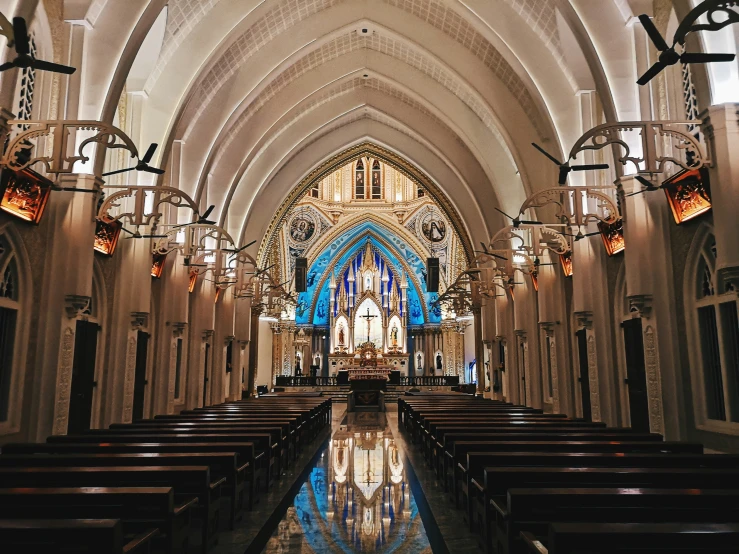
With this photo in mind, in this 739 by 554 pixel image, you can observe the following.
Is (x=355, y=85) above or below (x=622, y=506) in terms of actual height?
above

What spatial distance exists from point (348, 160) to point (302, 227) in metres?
11.3

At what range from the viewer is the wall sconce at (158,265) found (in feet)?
47.1

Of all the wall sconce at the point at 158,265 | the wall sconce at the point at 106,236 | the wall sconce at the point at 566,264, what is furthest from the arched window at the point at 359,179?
the wall sconce at the point at 106,236

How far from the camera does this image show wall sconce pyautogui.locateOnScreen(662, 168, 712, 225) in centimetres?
845

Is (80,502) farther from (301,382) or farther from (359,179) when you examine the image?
(359,179)

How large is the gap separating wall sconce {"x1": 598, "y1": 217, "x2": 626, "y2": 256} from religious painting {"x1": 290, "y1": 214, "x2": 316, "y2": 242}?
1054 inches

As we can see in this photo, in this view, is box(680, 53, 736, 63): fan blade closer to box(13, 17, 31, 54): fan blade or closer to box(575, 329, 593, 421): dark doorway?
box(13, 17, 31, 54): fan blade

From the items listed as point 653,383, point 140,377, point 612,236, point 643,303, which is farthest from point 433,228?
point 653,383

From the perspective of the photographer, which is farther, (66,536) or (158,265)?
(158,265)

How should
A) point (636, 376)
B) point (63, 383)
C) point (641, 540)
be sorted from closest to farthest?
point (641, 540) < point (63, 383) < point (636, 376)

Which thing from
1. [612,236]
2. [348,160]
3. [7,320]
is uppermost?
[348,160]

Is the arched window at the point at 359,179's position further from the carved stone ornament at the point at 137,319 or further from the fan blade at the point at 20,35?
the fan blade at the point at 20,35

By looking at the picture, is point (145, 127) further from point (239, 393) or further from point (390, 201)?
point (390, 201)

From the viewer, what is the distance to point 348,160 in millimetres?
26938
